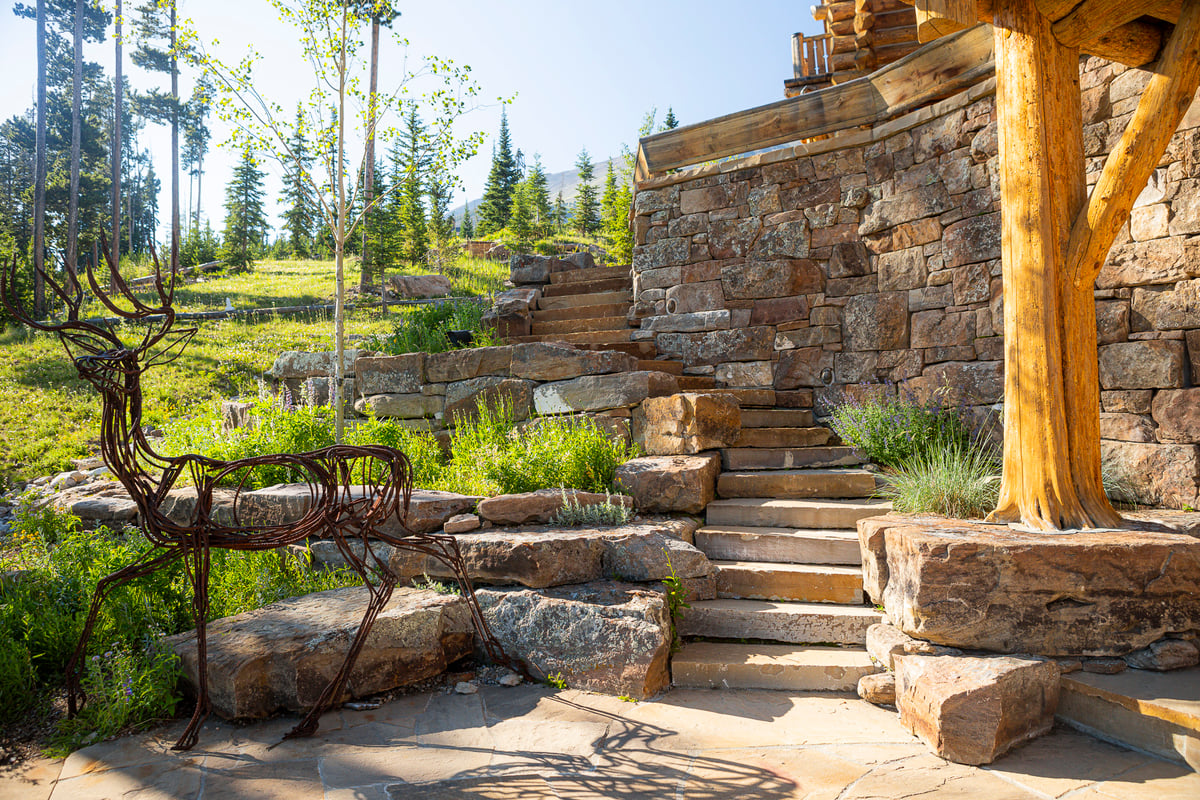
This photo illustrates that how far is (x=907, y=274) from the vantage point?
5.68 m

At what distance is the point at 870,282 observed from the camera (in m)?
6.03

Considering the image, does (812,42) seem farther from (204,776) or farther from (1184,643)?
(204,776)

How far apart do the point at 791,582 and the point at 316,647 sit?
102 inches

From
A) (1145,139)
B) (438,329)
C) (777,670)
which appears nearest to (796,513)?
(777,670)

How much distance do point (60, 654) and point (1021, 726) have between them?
4425mm

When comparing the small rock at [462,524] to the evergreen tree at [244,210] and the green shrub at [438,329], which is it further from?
the evergreen tree at [244,210]

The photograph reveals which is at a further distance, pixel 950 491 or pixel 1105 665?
pixel 950 491

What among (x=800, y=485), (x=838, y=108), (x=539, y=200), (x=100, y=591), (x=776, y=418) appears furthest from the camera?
(x=539, y=200)

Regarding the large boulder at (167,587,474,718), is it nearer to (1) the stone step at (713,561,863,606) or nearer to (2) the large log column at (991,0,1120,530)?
(1) the stone step at (713,561,863,606)

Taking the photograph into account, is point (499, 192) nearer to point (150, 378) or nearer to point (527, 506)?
point (150, 378)

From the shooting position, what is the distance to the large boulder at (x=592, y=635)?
126 inches

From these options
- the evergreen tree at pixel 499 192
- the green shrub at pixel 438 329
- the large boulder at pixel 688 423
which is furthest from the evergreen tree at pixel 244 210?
the large boulder at pixel 688 423

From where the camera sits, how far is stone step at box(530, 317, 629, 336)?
7.45 meters

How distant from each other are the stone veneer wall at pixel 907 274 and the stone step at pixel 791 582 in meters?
2.05
